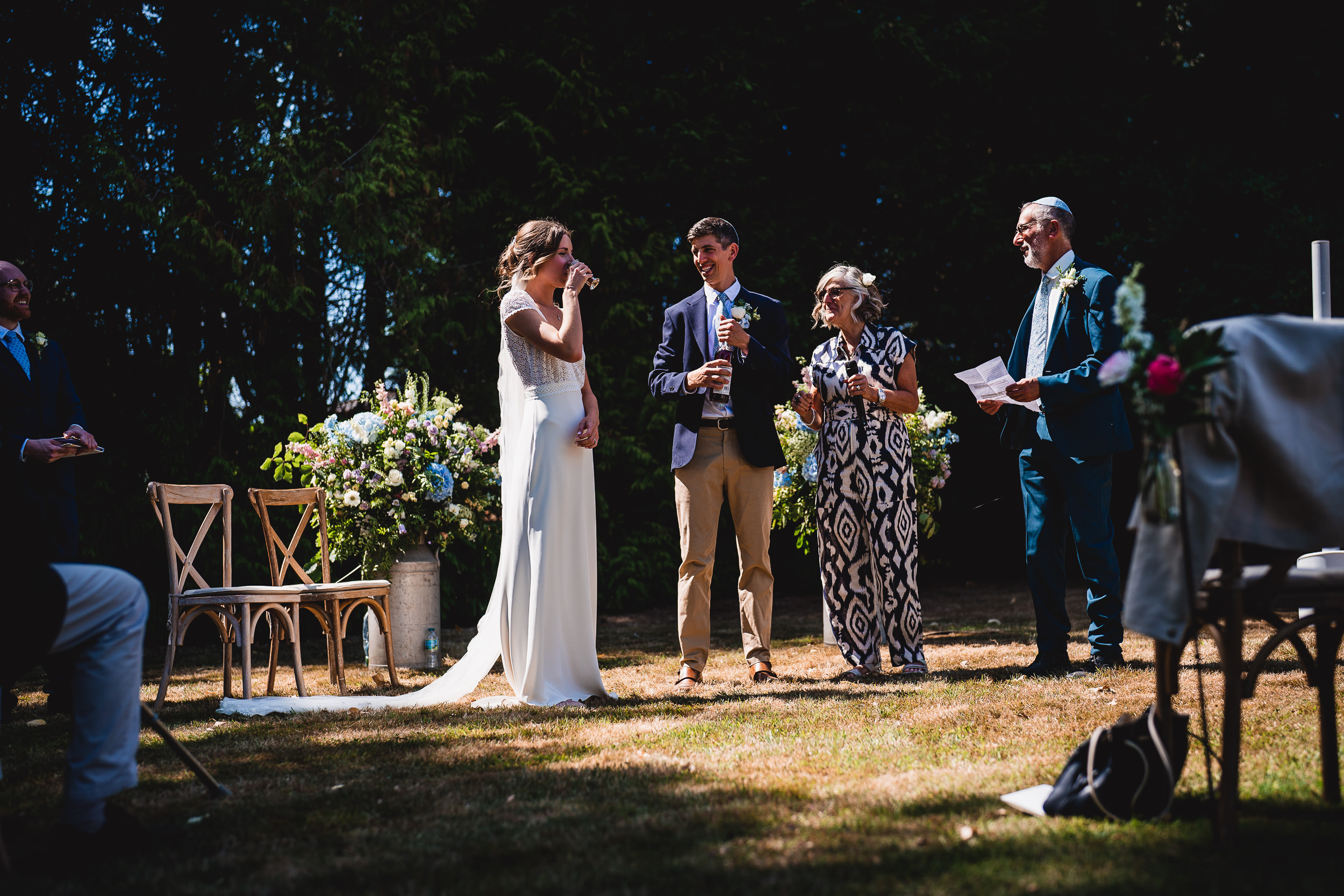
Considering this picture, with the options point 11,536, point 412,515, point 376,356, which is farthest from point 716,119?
point 11,536

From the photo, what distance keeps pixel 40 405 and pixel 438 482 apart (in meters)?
2.32

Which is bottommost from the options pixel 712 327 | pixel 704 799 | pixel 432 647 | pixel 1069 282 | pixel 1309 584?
pixel 432 647

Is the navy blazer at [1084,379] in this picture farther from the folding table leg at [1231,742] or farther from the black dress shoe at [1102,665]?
the folding table leg at [1231,742]

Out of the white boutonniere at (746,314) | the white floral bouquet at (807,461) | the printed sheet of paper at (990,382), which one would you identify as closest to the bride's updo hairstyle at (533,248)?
the white boutonniere at (746,314)

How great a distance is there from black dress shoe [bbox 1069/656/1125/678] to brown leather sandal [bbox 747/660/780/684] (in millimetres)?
1536

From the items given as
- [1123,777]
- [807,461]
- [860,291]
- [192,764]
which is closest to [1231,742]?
[1123,777]

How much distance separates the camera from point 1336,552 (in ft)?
17.4

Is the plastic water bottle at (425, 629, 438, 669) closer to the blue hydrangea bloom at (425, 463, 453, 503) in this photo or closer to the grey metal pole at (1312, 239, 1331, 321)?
the blue hydrangea bloom at (425, 463, 453, 503)

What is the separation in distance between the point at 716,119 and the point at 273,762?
9.21 m

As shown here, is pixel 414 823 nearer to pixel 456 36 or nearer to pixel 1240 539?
pixel 1240 539

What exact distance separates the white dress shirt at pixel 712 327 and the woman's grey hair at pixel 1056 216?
1.61 meters

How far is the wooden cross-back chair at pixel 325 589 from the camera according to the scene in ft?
19.2

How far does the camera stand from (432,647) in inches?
277

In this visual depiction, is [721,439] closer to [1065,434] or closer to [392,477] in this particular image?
[1065,434]
